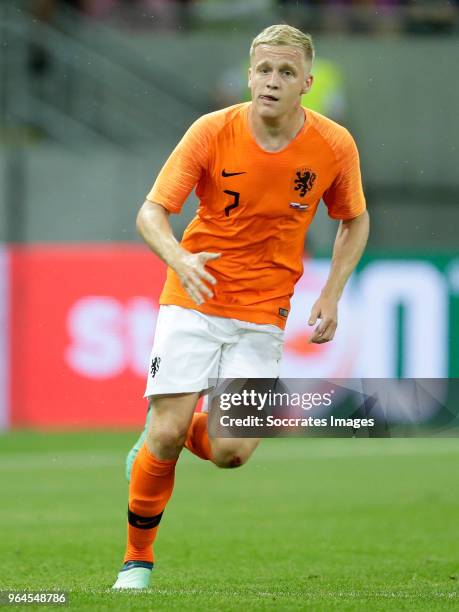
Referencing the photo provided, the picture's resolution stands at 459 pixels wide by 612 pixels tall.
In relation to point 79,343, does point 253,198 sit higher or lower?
higher

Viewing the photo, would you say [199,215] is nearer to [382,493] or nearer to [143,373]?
[382,493]

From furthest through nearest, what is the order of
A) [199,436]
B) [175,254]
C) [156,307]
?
1. [156,307]
2. [199,436]
3. [175,254]

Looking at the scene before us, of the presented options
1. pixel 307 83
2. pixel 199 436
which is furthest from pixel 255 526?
pixel 307 83

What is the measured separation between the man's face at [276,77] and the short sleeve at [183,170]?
251 mm

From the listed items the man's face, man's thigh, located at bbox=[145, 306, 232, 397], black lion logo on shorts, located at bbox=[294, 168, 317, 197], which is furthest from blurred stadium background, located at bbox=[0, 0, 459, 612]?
the man's face

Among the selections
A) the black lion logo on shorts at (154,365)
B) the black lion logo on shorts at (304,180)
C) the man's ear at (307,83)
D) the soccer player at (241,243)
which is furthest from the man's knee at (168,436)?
the man's ear at (307,83)

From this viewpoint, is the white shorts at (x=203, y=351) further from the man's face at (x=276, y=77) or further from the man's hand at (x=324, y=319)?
the man's face at (x=276, y=77)

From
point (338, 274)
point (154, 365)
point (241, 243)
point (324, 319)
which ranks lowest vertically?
point (154, 365)

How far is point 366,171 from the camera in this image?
1712cm

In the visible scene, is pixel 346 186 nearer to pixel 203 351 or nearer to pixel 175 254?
pixel 203 351

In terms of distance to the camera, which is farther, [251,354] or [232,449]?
[251,354]

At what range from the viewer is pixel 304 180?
615 centimetres

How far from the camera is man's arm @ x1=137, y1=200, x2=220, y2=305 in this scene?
538cm

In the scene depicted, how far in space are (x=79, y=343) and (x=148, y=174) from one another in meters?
2.61
